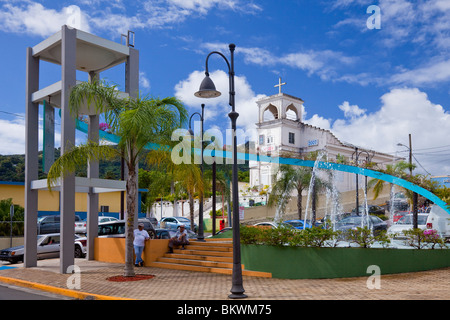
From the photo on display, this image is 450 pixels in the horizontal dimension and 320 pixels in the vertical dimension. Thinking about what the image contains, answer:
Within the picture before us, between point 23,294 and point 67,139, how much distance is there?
5577mm

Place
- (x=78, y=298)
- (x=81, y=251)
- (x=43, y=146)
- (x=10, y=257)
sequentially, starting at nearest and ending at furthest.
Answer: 1. (x=78, y=298)
2. (x=43, y=146)
3. (x=10, y=257)
4. (x=81, y=251)

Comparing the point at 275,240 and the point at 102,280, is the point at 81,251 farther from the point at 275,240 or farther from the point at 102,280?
the point at 275,240

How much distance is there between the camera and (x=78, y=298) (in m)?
11.7

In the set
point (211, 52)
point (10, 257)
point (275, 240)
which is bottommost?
point (10, 257)

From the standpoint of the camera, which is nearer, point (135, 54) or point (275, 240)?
point (275, 240)

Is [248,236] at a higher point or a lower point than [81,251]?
higher

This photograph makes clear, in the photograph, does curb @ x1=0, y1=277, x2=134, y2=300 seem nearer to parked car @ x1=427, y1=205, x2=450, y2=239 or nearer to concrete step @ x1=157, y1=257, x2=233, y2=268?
concrete step @ x1=157, y1=257, x2=233, y2=268

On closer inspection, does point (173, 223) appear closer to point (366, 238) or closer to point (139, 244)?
point (139, 244)

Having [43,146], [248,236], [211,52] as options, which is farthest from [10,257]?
[211,52]

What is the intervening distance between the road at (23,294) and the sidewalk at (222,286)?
29 cm

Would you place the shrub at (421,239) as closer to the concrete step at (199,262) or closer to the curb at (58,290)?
the concrete step at (199,262)

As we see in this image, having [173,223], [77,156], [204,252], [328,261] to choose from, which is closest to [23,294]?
[77,156]
